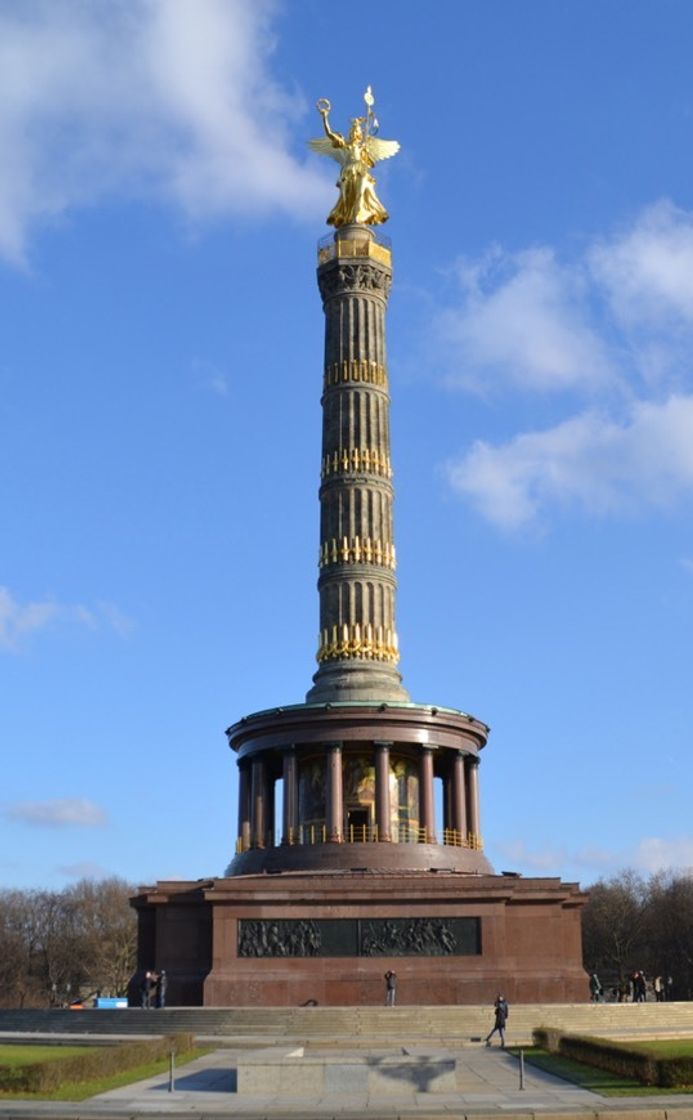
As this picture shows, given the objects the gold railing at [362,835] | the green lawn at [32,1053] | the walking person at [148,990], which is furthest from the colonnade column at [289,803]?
the green lawn at [32,1053]

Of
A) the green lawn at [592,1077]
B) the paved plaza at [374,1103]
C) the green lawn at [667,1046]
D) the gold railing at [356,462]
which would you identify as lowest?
the paved plaza at [374,1103]

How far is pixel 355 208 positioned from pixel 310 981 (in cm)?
2673

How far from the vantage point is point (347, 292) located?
44969 millimetres

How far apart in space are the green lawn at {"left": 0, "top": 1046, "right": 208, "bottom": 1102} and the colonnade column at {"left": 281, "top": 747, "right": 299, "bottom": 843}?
38.8 feet

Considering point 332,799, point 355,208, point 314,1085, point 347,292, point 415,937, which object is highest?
point 355,208

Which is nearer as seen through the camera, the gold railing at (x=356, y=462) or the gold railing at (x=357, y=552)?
the gold railing at (x=357, y=552)

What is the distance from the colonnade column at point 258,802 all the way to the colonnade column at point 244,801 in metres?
0.42

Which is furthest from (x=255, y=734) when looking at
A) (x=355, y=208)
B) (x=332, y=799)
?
(x=355, y=208)

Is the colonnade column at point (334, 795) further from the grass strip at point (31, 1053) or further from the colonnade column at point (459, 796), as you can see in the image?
the grass strip at point (31, 1053)

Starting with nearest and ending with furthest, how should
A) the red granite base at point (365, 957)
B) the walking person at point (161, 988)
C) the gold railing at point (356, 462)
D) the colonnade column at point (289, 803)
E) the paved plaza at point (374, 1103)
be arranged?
the paved plaza at point (374, 1103) < the red granite base at point (365, 957) < the walking person at point (161, 988) < the colonnade column at point (289, 803) < the gold railing at point (356, 462)

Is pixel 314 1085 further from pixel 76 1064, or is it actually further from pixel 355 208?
pixel 355 208

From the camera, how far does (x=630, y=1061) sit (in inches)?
731

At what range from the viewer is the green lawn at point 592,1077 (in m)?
17.2

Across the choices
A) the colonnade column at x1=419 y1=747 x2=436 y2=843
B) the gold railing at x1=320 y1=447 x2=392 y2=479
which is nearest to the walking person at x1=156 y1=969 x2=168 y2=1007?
the colonnade column at x1=419 y1=747 x2=436 y2=843
